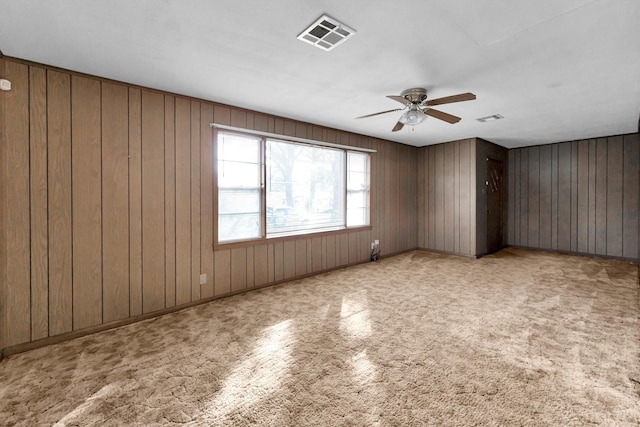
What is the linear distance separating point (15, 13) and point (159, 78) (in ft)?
3.58

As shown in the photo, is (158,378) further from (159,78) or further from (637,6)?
(637,6)

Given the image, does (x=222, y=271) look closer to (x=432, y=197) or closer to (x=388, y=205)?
(x=388, y=205)

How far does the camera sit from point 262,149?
160 inches

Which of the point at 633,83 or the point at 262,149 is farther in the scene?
the point at 262,149

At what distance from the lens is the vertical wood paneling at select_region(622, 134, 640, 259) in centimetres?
545

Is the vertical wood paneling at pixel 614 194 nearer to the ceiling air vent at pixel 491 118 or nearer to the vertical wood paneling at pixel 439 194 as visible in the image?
the vertical wood paneling at pixel 439 194

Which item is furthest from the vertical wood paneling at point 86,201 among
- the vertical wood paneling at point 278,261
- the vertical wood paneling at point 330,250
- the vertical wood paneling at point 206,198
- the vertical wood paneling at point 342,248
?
the vertical wood paneling at point 342,248

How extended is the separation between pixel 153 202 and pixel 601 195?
7.98 m

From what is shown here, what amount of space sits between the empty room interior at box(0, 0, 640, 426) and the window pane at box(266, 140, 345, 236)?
36mm

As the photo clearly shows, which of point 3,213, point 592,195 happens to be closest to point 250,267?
point 3,213

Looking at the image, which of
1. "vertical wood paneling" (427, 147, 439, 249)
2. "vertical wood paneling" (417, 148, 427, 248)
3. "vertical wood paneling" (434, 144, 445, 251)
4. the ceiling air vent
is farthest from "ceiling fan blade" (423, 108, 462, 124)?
"vertical wood paneling" (417, 148, 427, 248)

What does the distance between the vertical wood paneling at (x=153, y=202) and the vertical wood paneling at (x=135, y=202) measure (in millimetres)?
37

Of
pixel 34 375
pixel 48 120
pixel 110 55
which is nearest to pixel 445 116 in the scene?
pixel 110 55

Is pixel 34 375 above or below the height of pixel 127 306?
below
